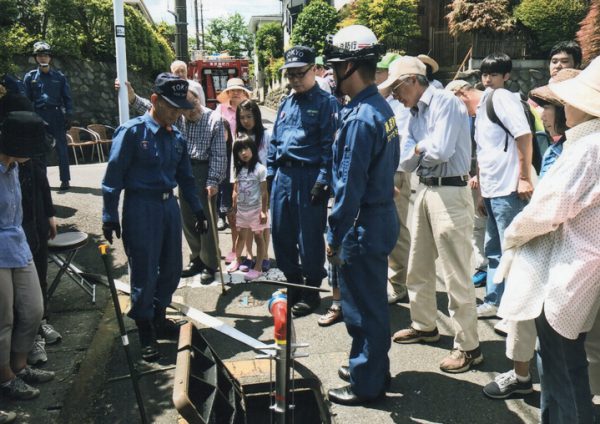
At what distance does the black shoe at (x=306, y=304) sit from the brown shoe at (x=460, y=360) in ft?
4.60

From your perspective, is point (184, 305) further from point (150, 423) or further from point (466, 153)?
point (466, 153)

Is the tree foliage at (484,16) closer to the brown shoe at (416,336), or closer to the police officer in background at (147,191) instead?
the brown shoe at (416,336)

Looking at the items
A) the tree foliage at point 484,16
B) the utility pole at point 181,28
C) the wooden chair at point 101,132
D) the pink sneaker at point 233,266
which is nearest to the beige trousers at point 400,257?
the pink sneaker at point 233,266

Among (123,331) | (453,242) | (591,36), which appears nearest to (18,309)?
(123,331)

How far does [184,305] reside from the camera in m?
4.75

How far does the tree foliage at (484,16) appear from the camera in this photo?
16.0 meters

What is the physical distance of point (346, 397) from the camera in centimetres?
330

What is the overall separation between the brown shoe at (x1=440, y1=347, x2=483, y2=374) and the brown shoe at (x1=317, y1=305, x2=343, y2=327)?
1.08 m

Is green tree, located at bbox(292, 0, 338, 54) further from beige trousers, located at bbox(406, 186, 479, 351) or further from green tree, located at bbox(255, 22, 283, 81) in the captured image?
beige trousers, located at bbox(406, 186, 479, 351)

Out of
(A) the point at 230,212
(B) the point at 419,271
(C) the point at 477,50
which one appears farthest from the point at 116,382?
(C) the point at 477,50

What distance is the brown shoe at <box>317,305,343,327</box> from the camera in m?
4.46

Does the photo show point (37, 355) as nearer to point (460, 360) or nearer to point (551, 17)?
point (460, 360)

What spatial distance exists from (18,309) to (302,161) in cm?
236

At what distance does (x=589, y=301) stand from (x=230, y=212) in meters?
4.24
